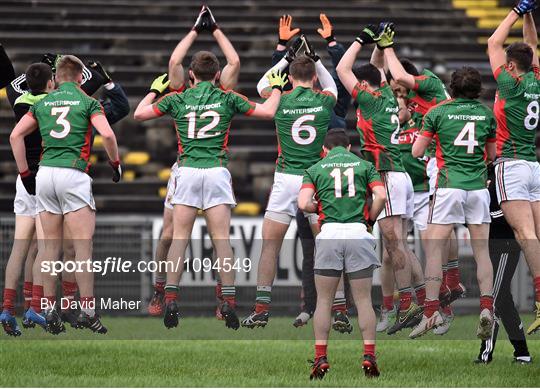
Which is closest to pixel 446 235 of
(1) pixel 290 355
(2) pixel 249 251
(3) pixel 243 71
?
(1) pixel 290 355

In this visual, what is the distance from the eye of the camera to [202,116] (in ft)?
46.6

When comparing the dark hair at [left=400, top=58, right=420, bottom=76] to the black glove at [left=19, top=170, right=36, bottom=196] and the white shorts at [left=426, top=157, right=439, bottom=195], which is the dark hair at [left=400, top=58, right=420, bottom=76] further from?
the black glove at [left=19, top=170, right=36, bottom=196]

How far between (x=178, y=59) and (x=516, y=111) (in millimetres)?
3539

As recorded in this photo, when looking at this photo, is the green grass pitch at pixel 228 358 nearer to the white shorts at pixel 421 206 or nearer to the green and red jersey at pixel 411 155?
the white shorts at pixel 421 206

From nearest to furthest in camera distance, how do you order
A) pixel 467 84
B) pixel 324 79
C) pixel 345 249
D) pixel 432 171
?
1. pixel 345 249
2. pixel 467 84
3. pixel 324 79
4. pixel 432 171

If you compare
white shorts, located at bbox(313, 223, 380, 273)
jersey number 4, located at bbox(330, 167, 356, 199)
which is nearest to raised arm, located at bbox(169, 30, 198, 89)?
jersey number 4, located at bbox(330, 167, 356, 199)

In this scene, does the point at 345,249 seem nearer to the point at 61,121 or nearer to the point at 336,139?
the point at 336,139

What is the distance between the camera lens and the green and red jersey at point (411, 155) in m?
15.7

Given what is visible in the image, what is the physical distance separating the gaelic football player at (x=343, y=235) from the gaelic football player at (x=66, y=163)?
228 centimetres

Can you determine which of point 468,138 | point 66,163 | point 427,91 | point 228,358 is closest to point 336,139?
point 468,138

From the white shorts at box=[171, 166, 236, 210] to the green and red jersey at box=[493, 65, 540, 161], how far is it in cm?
287

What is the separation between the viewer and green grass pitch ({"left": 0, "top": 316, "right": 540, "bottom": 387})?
552 inches

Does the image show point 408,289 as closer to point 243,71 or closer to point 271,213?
point 271,213

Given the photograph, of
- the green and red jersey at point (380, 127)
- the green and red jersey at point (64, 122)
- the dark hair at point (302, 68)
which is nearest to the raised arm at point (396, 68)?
the green and red jersey at point (380, 127)
